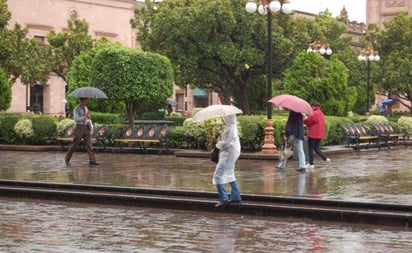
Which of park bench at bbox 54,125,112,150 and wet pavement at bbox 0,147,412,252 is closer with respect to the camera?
wet pavement at bbox 0,147,412,252

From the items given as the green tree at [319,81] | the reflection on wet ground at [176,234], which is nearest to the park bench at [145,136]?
the green tree at [319,81]

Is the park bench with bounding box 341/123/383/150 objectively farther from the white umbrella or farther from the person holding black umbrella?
the white umbrella

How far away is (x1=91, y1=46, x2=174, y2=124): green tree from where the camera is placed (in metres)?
27.6

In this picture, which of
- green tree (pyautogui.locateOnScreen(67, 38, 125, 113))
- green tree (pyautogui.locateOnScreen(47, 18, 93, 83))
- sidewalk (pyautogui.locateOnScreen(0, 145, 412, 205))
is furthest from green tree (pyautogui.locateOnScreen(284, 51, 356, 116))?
green tree (pyautogui.locateOnScreen(47, 18, 93, 83))

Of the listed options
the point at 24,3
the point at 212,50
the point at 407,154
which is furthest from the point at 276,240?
the point at 24,3

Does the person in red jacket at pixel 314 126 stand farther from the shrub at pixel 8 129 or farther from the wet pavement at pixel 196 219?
the shrub at pixel 8 129

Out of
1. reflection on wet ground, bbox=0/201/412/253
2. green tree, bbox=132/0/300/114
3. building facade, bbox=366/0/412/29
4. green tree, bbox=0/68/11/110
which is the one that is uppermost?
building facade, bbox=366/0/412/29

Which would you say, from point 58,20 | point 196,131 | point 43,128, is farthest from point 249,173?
point 58,20

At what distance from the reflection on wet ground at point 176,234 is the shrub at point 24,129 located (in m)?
14.5

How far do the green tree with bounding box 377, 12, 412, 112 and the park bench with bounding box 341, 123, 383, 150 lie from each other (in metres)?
19.7

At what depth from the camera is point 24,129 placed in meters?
27.5

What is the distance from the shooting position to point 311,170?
18.6 m

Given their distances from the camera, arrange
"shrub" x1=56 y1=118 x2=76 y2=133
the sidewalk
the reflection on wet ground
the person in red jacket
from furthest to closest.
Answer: "shrub" x1=56 y1=118 x2=76 y2=133 < the person in red jacket < the sidewalk < the reflection on wet ground

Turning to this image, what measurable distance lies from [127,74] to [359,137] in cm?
854
